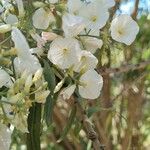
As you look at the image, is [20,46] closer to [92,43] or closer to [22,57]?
[22,57]

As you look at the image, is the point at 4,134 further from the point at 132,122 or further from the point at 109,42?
the point at 132,122

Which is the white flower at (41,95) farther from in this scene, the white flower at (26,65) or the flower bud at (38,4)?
the flower bud at (38,4)

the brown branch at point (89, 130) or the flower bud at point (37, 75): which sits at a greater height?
the flower bud at point (37, 75)

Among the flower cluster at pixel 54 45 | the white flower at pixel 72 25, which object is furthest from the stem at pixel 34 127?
the white flower at pixel 72 25

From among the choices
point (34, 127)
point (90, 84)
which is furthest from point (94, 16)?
point (34, 127)

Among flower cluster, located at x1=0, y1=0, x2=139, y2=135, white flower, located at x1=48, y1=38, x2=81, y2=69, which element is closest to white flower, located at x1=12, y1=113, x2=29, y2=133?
flower cluster, located at x1=0, y1=0, x2=139, y2=135

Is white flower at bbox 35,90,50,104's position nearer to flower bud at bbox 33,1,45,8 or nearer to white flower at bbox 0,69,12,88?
white flower at bbox 0,69,12,88
